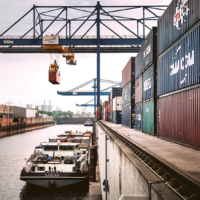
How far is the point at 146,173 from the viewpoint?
5.38 metres

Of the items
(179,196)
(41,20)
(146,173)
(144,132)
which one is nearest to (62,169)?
(144,132)

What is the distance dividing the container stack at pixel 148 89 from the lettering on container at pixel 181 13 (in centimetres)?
520

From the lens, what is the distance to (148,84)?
1994 cm

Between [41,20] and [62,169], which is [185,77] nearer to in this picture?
[62,169]

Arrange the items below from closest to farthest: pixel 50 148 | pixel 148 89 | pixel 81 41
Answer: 1. pixel 148 89
2. pixel 50 148
3. pixel 81 41

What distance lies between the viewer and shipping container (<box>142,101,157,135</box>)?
18453 millimetres

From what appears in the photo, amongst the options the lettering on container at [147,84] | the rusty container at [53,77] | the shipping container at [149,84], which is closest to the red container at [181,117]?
the shipping container at [149,84]

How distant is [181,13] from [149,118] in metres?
9.55

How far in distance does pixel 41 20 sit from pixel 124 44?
25212 millimetres

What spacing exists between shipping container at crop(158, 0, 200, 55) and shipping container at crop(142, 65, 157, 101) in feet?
8.67

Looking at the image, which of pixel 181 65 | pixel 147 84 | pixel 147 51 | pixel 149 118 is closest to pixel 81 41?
pixel 147 51

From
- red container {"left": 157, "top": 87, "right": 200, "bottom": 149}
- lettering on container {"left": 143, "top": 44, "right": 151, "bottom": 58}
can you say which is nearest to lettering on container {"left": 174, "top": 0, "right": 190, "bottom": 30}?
red container {"left": 157, "top": 87, "right": 200, "bottom": 149}

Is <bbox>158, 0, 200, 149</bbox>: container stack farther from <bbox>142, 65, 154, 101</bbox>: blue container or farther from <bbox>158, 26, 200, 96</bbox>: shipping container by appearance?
<bbox>142, 65, 154, 101</bbox>: blue container

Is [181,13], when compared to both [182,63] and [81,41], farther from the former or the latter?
[81,41]
